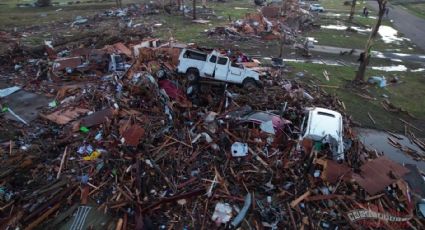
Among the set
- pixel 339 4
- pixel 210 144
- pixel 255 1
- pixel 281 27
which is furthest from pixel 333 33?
pixel 210 144

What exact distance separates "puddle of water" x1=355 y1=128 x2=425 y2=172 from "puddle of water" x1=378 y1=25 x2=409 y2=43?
1991 centimetres

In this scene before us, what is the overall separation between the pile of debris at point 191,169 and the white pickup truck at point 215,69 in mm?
1617

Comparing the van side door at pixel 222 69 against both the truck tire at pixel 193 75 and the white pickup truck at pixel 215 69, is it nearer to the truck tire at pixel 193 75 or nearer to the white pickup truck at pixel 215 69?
the white pickup truck at pixel 215 69

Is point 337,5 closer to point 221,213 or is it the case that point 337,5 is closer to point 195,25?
point 195,25

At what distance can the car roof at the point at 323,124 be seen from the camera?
1054 cm

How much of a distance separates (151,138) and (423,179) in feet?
30.0

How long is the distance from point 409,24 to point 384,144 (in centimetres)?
3119

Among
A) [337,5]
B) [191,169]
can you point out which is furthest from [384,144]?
[337,5]

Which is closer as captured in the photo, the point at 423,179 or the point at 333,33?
the point at 423,179

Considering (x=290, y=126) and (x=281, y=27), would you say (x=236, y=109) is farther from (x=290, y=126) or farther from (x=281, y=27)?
(x=281, y=27)

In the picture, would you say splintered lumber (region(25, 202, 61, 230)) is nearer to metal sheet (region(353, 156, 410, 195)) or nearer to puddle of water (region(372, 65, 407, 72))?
metal sheet (region(353, 156, 410, 195))

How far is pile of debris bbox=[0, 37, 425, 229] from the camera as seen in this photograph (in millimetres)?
8625

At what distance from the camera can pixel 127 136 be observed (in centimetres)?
1080

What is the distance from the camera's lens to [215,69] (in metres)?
15.1
